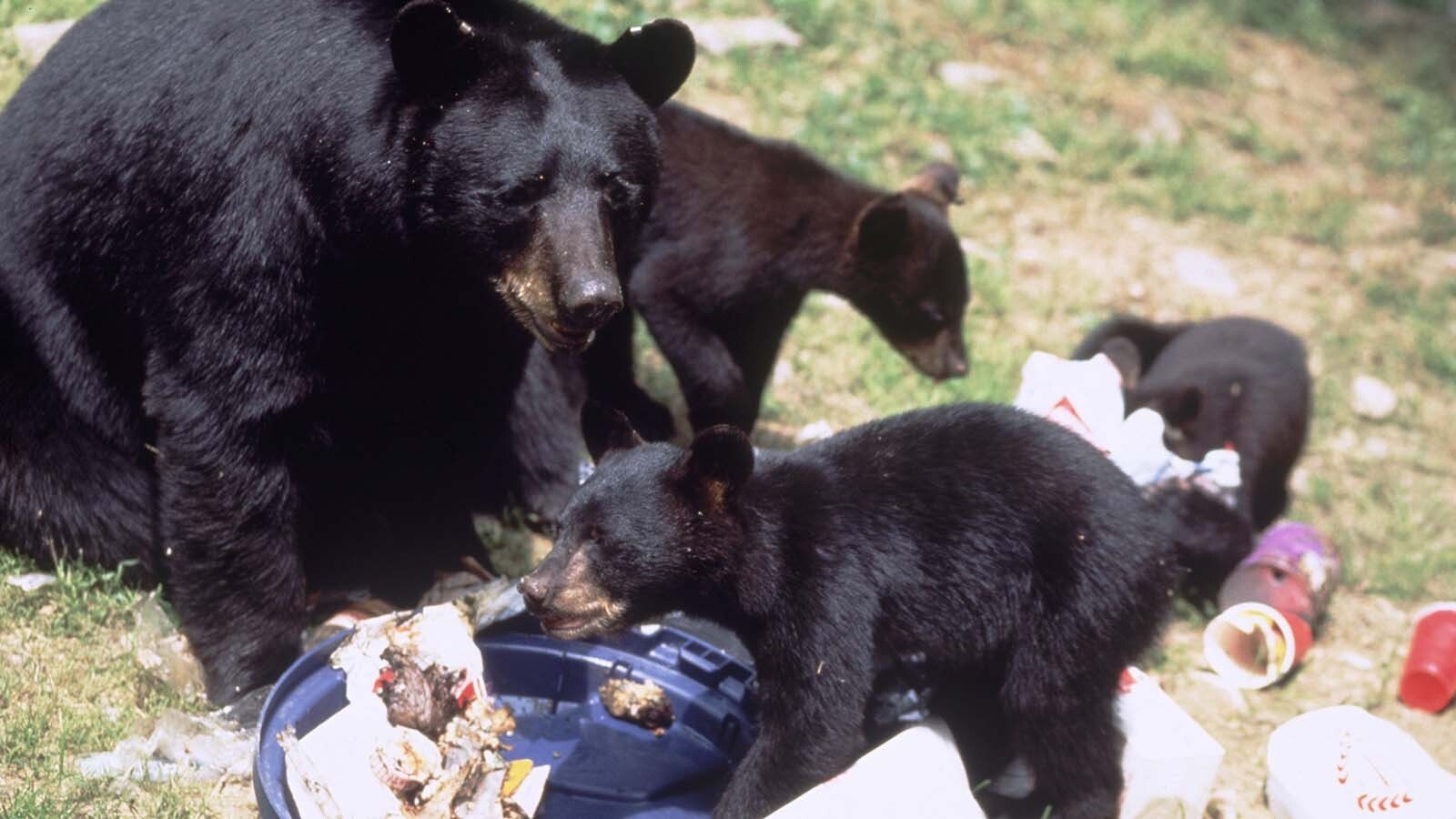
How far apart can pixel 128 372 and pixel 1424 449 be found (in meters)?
5.50

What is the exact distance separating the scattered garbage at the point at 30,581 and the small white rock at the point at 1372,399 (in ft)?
18.1

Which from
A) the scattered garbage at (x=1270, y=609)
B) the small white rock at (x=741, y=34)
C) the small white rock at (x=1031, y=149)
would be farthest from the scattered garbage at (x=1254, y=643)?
the small white rock at (x=741, y=34)

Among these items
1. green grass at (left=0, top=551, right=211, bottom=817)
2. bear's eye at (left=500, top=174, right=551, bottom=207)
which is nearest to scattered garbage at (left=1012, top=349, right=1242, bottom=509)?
bear's eye at (left=500, top=174, right=551, bottom=207)

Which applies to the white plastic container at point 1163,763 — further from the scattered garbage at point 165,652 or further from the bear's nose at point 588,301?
the scattered garbage at point 165,652

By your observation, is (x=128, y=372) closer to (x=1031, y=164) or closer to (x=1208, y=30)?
(x=1031, y=164)

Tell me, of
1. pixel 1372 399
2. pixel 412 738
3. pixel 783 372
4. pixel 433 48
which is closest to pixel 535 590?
pixel 412 738

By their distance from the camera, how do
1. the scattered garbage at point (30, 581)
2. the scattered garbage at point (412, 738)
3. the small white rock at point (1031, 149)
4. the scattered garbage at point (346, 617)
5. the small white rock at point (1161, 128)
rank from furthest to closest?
the small white rock at point (1161, 128) < the small white rock at point (1031, 149) < the scattered garbage at point (346, 617) < the scattered garbage at point (30, 581) < the scattered garbage at point (412, 738)

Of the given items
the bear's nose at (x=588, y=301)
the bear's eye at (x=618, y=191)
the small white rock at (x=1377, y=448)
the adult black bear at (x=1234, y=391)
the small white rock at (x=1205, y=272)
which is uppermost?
the bear's eye at (x=618, y=191)

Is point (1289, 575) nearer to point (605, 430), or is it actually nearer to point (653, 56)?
point (605, 430)

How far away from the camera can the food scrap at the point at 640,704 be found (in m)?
4.39

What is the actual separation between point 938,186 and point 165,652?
3.41 m

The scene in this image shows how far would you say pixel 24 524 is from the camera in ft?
14.3

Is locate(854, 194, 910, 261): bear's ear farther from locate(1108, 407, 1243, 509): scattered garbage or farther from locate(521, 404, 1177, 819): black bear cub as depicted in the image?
locate(521, 404, 1177, 819): black bear cub

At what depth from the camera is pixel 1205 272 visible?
785 cm
